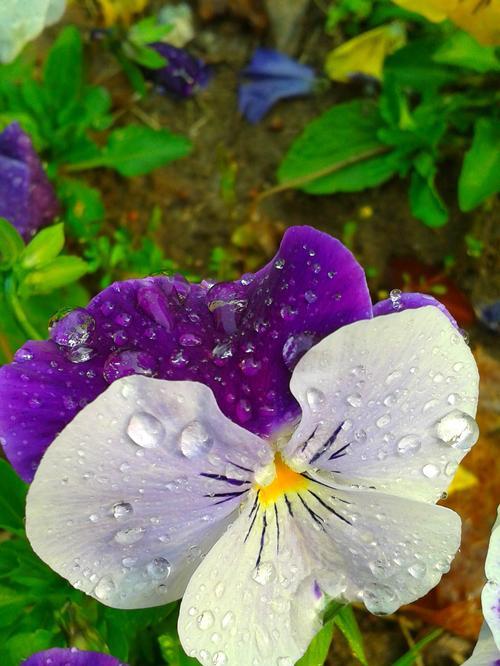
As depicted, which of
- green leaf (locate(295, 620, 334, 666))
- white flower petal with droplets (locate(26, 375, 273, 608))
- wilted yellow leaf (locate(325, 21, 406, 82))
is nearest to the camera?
white flower petal with droplets (locate(26, 375, 273, 608))

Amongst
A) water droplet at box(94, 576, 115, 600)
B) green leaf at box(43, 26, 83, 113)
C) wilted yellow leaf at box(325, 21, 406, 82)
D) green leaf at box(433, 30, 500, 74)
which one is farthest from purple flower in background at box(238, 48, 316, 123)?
water droplet at box(94, 576, 115, 600)

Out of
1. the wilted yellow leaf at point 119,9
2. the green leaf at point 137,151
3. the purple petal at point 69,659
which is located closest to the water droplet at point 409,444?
the purple petal at point 69,659

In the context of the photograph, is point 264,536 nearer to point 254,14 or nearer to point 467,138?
point 467,138

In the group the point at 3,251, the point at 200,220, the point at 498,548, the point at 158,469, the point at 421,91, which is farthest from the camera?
the point at 200,220

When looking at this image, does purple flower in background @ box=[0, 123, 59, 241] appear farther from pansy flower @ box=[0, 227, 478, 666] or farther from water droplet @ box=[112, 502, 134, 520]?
water droplet @ box=[112, 502, 134, 520]

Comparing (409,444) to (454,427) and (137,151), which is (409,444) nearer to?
(454,427)

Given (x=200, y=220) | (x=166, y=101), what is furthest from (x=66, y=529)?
(x=166, y=101)
